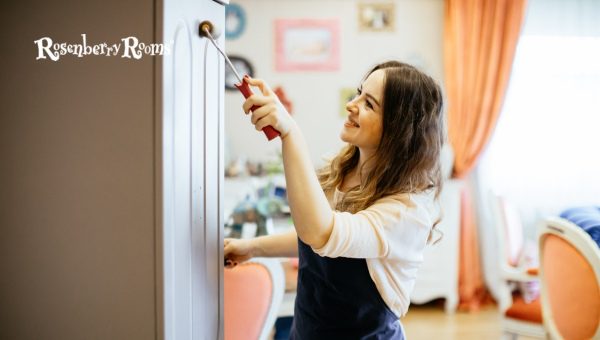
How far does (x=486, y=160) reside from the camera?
11.8 feet

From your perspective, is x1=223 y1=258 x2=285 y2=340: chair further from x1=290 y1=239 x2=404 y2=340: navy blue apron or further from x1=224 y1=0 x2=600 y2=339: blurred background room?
x1=224 y1=0 x2=600 y2=339: blurred background room

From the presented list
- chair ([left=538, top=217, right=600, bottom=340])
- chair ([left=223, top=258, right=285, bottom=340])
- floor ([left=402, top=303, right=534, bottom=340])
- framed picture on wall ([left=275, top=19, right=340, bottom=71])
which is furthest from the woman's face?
framed picture on wall ([left=275, top=19, right=340, bottom=71])

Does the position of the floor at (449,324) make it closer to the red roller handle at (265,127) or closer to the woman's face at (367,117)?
the woman's face at (367,117)

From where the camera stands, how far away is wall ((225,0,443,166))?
380 cm

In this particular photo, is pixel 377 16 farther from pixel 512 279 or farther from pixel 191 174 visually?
pixel 191 174

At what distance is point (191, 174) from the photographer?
0.69 metres

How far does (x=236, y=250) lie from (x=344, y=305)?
0.80ft

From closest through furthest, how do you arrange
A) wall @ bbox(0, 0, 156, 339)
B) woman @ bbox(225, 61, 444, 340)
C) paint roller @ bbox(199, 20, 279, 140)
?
wall @ bbox(0, 0, 156, 339) → paint roller @ bbox(199, 20, 279, 140) → woman @ bbox(225, 61, 444, 340)

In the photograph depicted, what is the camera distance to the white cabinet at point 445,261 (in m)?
3.29

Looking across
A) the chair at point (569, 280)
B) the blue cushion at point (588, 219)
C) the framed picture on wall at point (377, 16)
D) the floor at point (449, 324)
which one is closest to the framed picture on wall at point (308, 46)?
the framed picture on wall at point (377, 16)

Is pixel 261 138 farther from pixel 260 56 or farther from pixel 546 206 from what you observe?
pixel 546 206

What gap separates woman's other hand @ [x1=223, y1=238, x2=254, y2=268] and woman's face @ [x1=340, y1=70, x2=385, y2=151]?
0.30m

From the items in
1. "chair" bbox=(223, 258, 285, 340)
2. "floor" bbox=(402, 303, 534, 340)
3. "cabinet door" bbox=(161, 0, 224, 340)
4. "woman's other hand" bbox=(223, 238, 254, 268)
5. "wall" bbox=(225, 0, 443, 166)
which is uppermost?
"wall" bbox=(225, 0, 443, 166)

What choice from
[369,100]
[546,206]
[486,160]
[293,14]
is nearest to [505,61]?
[486,160]
